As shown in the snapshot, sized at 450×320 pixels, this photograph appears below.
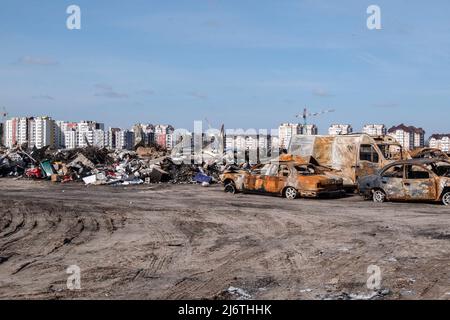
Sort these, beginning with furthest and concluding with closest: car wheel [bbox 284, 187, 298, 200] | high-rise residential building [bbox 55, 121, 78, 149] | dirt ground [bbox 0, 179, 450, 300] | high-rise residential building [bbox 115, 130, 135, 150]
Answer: high-rise residential building [bbox 115, 130, 135, 150], high-rise residential building [bbox 55, 121, 78, 149], car wheel [bbox 284, 187, 298, 200], dirt ground [bbox 0, 179, 450, 300]

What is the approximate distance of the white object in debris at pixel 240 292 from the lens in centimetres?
677

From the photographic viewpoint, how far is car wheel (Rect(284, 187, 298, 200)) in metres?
19.3

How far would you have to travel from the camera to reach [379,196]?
1788cm

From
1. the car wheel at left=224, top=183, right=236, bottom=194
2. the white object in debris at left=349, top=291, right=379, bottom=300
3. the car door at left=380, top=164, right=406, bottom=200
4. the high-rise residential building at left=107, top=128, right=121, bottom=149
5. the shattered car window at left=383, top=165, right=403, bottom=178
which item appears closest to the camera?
the white object in debris at left=349, top=291, right=379, bottom=300

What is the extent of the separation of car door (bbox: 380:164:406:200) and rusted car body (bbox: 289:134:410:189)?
8.82 ft

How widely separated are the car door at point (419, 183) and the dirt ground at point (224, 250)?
40 cm

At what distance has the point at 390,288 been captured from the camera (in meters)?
7.11

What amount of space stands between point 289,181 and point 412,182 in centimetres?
439

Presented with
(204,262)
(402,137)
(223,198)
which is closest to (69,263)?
(204,262)

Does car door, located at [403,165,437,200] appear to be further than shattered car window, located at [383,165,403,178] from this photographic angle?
No

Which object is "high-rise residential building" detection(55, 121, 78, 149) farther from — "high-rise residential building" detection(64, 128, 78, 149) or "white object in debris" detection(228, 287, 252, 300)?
"white object in debris" detection(228, 287, 252, 300)

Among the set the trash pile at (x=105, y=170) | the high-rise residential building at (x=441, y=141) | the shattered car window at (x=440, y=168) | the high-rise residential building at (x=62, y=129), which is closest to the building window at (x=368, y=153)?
the shattered car window at (x=440, y=168)

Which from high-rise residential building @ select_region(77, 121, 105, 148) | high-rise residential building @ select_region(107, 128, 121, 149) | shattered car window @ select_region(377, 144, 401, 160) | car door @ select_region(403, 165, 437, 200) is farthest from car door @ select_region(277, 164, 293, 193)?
high-rise residential building @ select_region(107, 128, 121, 149)

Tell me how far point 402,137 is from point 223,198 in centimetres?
10411
